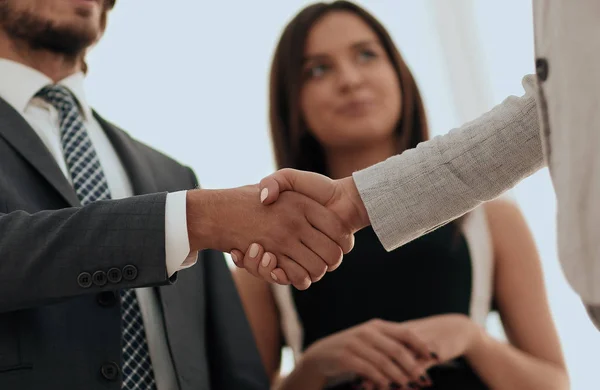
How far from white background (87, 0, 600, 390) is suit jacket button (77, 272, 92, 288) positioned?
4.74ft

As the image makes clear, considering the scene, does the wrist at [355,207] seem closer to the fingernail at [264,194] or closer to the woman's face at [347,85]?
the fingernail at [264,194]

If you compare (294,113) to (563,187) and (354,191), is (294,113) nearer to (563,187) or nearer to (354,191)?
(354,191)

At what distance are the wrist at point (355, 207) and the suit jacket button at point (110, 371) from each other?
49cm

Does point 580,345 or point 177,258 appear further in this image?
point 580,345

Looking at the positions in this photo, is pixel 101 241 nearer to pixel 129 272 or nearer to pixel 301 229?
pixel 129 272

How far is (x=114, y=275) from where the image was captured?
130 centimetres

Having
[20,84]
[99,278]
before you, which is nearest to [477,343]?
[99,278]

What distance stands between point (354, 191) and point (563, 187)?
24.0 inches

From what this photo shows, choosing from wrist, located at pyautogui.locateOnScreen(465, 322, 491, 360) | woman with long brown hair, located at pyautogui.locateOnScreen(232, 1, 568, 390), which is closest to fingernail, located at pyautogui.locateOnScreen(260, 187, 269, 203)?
woman with long brown hair, located at pyautogui.locateOnScreen(232, 1, 568, 390)

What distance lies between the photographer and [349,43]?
1998 mm

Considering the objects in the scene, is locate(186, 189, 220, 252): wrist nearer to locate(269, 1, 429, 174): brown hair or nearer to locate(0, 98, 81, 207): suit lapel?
locate(0, 98, 81, 207): suit lapel

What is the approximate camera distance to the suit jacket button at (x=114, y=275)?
1.30 meters

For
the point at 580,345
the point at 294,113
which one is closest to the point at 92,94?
the point at 294,113

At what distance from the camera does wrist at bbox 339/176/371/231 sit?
59.8 inches
